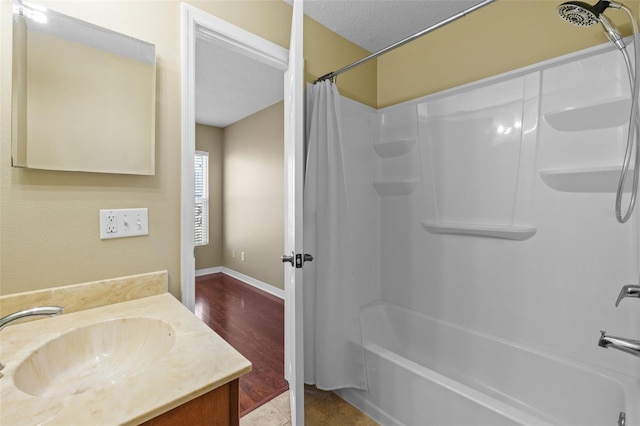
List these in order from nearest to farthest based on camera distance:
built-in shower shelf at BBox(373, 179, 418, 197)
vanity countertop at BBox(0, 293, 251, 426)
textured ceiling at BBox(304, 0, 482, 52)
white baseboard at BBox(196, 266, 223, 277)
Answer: vanity countertop at BBox(0, 293, 251, 426)
textured ceiling at BBox(304, 0, 482, 52)
built-in shower shelf at BBox(373, 179, 418, 197)
white baseboard at BBox(196, 266, 223, 277)

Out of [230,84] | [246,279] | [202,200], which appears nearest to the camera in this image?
[230,84]

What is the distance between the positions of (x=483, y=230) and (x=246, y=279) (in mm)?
3403

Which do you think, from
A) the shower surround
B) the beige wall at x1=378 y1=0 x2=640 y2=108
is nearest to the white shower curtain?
the shower surround

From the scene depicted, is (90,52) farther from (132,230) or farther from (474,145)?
(474,145)

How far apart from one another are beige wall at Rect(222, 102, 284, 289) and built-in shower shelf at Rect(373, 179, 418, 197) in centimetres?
157

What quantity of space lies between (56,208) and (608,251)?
8.11 ft

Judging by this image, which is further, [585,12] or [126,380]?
[585,12]

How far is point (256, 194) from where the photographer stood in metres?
4.04

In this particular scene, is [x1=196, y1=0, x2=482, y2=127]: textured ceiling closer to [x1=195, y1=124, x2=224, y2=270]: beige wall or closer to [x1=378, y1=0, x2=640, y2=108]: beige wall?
[x1=378, y1=0, x2=640, y2=108]: beige wall

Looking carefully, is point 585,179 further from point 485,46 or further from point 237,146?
point 237,146

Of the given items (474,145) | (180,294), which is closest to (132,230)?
(180,294)

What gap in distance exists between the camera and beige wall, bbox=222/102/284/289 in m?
3.66

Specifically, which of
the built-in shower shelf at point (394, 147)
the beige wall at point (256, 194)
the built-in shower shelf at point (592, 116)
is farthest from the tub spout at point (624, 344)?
the beige wall at point (256, 194)

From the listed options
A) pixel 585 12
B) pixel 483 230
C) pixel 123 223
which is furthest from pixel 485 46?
pixel 123 223
